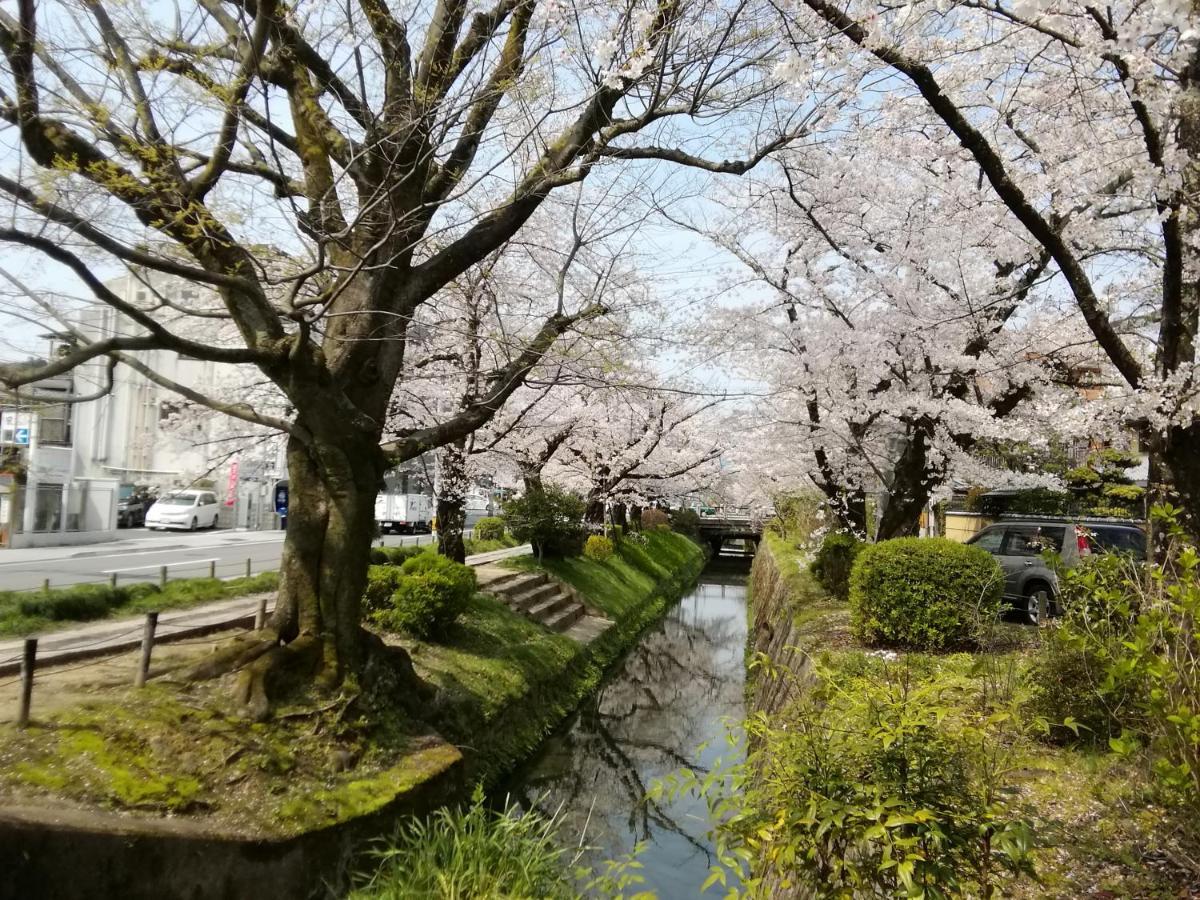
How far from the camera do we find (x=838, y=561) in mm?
13906

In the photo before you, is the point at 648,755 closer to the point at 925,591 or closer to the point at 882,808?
the point at 925,591

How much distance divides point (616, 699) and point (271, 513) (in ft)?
88.2

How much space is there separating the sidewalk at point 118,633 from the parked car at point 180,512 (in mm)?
22497

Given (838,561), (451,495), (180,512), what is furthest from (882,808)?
(180,512)

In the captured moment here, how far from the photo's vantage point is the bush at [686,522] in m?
45.4

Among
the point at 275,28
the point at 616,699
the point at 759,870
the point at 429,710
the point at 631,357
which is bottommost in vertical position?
the point at 616,699

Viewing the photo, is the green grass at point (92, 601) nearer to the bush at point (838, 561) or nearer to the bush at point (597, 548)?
the bush at point (838, 561)

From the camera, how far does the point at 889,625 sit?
9.10 meters

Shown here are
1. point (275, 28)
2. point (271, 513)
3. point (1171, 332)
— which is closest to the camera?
point (1171, 332)

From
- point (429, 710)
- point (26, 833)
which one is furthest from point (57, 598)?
point (26, 833)

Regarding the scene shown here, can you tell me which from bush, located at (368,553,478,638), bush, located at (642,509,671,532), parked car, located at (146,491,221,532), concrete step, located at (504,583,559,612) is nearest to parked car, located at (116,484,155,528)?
parked car, located at (146,491,221,532)

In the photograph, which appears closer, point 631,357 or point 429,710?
point 429,710

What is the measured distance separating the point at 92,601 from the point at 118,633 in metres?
1.44

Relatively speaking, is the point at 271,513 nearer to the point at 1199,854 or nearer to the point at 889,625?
the point at 889,625
